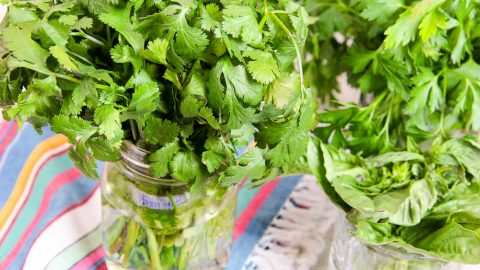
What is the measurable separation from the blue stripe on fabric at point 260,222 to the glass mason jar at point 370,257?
122 mm

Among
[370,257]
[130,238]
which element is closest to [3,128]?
[130,238]

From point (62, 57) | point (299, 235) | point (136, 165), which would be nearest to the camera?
point (62, 57)

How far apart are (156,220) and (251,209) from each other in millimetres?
266

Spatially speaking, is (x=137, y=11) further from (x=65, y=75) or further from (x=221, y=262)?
(x=221, y=262)

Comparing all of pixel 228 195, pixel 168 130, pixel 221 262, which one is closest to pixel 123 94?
pixel 168 130

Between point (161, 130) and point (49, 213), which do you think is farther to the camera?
point (49, 213)

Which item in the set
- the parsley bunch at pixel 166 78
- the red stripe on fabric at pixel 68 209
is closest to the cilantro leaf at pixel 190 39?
the parsley bunch at pixel 166 78

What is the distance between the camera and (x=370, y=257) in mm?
799

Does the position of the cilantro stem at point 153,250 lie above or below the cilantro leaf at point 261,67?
below

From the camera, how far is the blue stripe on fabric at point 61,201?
2.56ft

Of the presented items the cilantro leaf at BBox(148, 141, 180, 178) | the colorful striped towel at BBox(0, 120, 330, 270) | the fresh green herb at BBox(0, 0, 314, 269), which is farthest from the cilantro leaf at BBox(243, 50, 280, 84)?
the colorful striped towel at BBox(0, 120, 330, 270)

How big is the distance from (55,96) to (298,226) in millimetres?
458

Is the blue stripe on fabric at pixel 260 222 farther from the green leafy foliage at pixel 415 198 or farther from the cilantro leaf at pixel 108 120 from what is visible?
the cilantro leaf at pixel 108 120

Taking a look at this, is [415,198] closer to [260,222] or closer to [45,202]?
[260,222]
